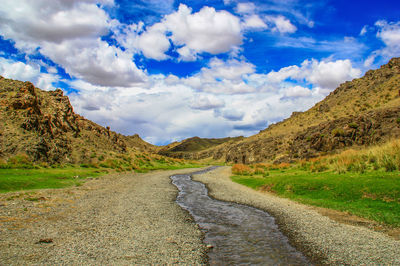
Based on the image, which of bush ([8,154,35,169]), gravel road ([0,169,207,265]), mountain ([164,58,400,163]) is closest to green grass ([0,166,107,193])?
bush ([8,154,35,169])

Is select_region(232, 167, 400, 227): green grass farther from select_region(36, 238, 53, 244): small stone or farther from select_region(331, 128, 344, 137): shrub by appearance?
select_region(331, 128, 344, 137): shrub

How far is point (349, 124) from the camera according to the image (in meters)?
47.1

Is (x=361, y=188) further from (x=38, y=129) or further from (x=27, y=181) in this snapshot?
(x=38, y=129)

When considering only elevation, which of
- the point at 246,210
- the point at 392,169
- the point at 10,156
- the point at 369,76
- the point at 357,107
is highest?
the point at 369,76

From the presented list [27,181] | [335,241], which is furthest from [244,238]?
[27,181]

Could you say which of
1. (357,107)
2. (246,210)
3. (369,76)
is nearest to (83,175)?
(246,210)

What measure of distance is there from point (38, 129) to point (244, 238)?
4729 centimetres

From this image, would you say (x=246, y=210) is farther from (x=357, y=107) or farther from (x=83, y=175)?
(x=357, y=107)

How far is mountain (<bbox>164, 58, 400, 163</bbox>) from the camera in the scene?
145 ft

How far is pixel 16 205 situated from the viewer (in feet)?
56.3

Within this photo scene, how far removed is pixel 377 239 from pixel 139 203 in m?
17.2

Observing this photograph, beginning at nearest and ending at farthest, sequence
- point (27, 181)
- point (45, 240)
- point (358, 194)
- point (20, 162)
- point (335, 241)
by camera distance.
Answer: point (45, 240) < point (335, 241) < point (358, 194) < point (27, 181) < point (20, 162)

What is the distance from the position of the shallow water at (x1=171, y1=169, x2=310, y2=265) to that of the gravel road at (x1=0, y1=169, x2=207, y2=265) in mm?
878

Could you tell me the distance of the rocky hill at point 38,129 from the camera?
38812mm
